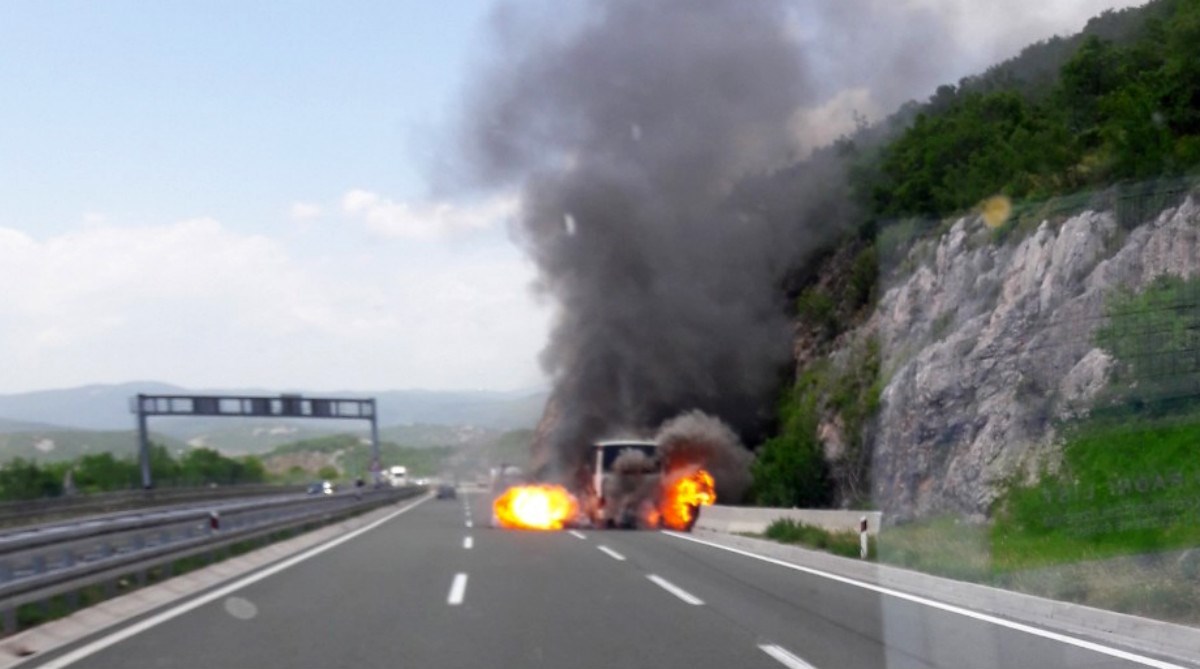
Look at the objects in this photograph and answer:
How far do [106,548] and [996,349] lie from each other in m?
19.0

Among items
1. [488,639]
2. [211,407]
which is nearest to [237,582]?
[488,639]

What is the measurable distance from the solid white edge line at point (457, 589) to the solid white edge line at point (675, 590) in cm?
264

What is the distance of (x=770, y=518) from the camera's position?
95.1 feet

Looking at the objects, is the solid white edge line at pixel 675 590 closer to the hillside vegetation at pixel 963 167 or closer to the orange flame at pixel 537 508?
the hillside vegetation at pixel 963 167

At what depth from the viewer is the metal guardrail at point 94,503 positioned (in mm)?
41397

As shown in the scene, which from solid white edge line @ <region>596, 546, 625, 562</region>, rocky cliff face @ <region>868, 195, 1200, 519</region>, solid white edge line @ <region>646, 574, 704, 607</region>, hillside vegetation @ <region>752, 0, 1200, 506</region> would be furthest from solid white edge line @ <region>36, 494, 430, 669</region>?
hillside vegetation @ <region>752, 0, 1200, 506</region>

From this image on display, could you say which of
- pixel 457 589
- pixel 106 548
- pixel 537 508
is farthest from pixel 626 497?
pixel 106 548

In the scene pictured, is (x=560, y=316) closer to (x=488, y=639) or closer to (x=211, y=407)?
(x=211, y=407)

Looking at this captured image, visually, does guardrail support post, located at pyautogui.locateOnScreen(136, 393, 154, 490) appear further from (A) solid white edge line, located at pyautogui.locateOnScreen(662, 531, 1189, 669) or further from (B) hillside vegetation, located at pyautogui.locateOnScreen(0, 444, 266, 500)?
(A) solid white edge line, located at pyautogui.locateOnScreen(662, 531, 1189, 669)

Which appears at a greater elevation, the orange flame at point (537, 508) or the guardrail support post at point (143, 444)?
the guardrail support post at point (143, 444)

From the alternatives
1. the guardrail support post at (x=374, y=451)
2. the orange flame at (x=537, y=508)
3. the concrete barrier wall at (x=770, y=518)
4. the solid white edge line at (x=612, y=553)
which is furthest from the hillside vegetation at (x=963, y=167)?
the guardrail support post at (x=374, y=451)

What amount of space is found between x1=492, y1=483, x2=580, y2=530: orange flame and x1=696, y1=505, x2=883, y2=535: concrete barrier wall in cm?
625

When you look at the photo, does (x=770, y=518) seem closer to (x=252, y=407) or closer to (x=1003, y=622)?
(x=1003, y=622)

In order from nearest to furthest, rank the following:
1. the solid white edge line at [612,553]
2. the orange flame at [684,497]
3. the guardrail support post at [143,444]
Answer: the solid white edge line at [612,553] → the orange flame at [684,497] → the guardrail support post at [143,444]
